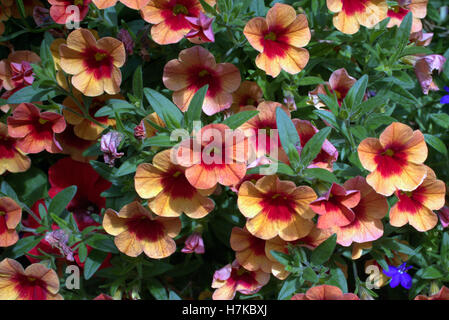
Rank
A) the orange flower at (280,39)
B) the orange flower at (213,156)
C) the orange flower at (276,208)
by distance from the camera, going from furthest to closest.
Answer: the orange flower at (280,39) → the orange flower at (276,208) → the orange flower at (213,156)

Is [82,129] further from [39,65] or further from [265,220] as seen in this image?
[265,220]

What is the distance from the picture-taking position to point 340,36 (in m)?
2.05

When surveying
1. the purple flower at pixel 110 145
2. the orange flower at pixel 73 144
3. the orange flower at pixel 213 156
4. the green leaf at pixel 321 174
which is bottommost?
the orange flower at pixel 73 144

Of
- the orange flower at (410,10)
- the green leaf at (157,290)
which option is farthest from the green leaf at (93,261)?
the orange flower at (410,10)

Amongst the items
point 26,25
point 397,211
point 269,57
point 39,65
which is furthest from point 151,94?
point 397,211

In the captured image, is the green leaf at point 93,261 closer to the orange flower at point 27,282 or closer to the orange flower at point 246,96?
the orange flower at point 27,282

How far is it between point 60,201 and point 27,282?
0.35 metres

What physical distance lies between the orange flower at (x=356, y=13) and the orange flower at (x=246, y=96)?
41 centimetres

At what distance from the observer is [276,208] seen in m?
1.74

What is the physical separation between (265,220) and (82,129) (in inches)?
35.0

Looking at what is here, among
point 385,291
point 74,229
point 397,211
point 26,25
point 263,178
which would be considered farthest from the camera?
point 385,291

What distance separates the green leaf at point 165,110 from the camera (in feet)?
5.70

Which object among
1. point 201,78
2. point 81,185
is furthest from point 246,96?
point 81,185

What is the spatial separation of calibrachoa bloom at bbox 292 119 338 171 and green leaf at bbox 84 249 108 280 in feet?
3.10
